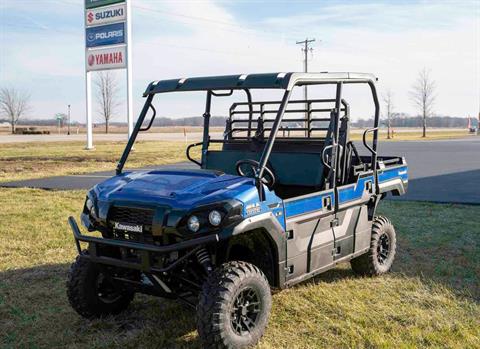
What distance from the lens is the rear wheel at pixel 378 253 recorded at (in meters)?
5.43

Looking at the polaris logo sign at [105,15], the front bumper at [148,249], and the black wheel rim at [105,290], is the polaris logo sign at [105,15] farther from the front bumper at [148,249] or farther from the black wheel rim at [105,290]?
the front bumper at [148,249]

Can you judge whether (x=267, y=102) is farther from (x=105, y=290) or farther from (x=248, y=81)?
(x=105, y=290)

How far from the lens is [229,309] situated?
3613 mm

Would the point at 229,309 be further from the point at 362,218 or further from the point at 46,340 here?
the point at 362,218

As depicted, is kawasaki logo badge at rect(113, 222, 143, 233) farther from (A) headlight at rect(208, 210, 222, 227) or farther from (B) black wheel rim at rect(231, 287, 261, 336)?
(B) black wheel rim at rect(231, 287, 261, 336)

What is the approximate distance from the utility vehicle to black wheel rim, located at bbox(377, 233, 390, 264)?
0.18 m

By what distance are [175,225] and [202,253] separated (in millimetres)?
381

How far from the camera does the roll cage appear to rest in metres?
4.02

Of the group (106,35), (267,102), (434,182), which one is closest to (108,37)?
(106,35)

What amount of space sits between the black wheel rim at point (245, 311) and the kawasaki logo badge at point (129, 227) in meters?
0.80

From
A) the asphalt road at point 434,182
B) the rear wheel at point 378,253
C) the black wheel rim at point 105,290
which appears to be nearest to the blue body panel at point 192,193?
the black wheel rim at point 105,290

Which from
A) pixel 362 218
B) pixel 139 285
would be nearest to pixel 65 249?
pixel 139 285

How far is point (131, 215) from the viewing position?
3840 mm

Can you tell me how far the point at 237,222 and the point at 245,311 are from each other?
2.14 feet
